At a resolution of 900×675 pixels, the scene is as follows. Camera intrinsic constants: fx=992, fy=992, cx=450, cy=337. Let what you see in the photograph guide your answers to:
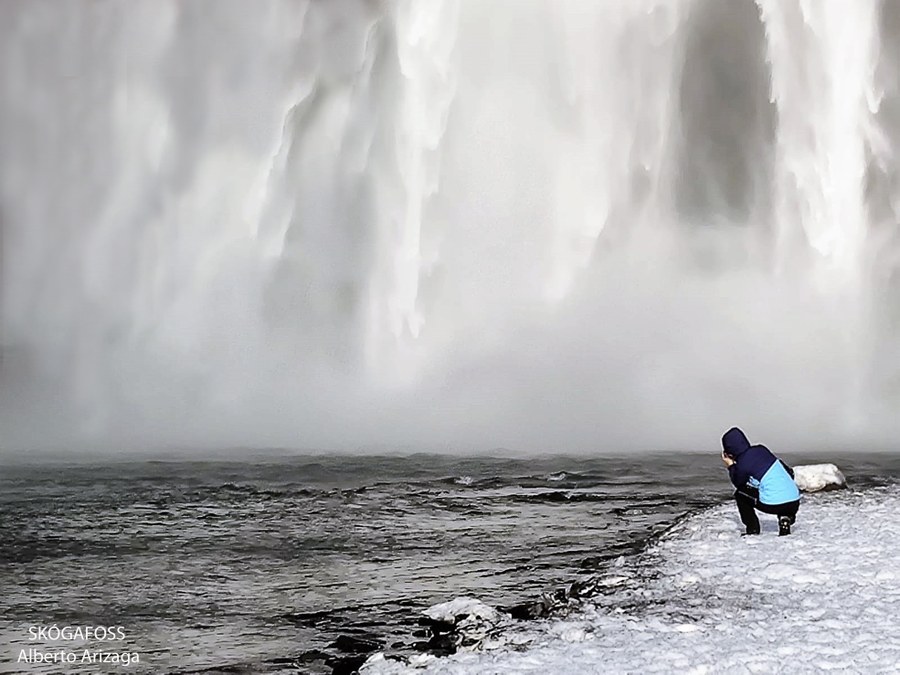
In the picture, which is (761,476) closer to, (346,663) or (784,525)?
(784,525)

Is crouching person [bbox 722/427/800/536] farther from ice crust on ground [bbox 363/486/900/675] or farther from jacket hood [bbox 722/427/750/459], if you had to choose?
ice crust on ground [bbox 363/486/900/675]

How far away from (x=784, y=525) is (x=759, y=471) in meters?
1.02

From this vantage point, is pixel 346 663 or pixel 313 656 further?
pixel 313 656

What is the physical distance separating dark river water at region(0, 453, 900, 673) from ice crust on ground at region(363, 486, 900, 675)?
48.7 inches

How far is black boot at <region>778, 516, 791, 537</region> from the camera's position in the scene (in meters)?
13.0

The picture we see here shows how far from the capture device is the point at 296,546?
51.2 ft

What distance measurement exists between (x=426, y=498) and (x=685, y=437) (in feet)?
50.3

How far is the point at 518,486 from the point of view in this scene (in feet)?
74.3

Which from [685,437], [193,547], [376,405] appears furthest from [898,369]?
[193,547]

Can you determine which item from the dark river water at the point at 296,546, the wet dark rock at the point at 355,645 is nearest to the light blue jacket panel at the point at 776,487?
the dark river water at the point at 296,546

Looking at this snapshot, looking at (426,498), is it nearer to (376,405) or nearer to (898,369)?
(376,405)

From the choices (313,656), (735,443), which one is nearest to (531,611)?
(313,656)

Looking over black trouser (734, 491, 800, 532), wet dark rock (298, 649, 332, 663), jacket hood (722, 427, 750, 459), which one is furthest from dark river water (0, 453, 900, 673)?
jacket hood (722, 427, 750, 459)

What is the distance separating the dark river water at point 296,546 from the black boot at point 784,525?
2.07 metres
